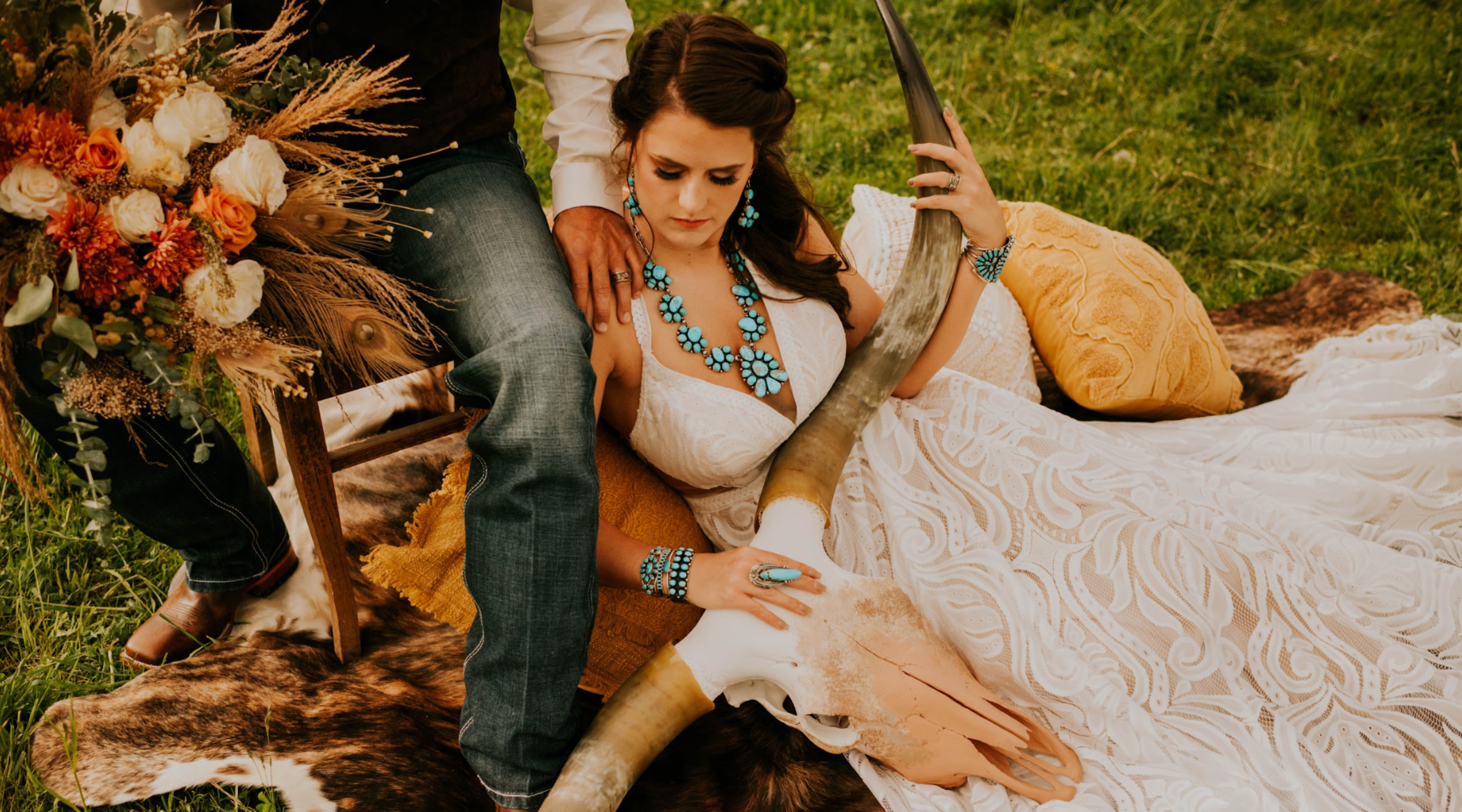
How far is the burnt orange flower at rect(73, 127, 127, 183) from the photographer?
149cm

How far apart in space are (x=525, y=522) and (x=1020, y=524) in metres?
1.11

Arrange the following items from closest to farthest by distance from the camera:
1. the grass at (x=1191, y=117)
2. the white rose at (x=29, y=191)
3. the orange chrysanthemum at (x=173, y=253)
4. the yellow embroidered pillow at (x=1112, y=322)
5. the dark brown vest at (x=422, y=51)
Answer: the white rose at (x=29, y=191) → the orange chrysanthemum at (x=173, y=253) → the dark brown vest at (x=422, y=51) → the yellow embroidered pillow at (x=1112, y=322) → the grass at (x=1191, y=117)

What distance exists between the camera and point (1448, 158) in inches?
172

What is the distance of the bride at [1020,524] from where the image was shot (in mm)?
1969

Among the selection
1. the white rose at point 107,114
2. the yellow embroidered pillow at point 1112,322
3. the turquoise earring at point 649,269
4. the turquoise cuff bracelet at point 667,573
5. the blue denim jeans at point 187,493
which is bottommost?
the blue denim jeans at point 187,493

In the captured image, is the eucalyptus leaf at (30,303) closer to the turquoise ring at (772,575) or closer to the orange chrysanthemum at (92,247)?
the orange chrysanthemum at (92,247)

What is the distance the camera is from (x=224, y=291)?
1572 mm

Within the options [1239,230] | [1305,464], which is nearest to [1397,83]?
[1239,230]

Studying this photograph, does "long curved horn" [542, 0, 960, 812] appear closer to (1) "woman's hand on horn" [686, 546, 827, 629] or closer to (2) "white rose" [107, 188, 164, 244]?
(1) "woman's hand on horn" [686, 546, 827, 629]

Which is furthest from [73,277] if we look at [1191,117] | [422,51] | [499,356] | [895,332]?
[1191,117]

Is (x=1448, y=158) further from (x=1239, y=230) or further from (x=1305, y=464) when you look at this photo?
(x=1305, y=464)

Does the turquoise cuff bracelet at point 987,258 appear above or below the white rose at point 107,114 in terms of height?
below

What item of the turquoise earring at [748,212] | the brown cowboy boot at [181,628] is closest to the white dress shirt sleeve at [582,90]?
the turquoise earring at [748,212]

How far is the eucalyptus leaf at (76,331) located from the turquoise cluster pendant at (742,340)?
1054 millimetres
